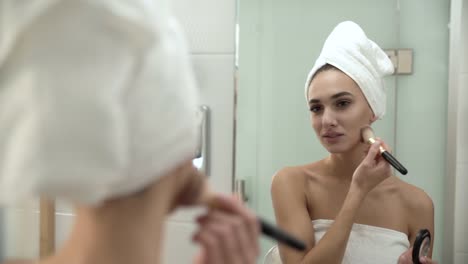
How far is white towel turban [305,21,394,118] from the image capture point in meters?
0.72

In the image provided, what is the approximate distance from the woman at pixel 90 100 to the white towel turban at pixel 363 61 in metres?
0.45

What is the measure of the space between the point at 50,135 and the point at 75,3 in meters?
0.10

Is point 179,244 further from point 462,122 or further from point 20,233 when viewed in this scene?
point 462,122

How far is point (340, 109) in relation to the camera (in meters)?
0.74

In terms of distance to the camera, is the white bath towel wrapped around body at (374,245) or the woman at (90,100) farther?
the white bath towel wrapped around body at (374,245)

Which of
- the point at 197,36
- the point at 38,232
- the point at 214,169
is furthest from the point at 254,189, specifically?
the point at 38,232

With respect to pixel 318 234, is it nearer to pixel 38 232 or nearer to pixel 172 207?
pixel 172 207

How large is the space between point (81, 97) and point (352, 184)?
0.57 m

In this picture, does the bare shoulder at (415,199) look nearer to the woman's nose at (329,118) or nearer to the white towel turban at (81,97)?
the woman's nose at (329,118)

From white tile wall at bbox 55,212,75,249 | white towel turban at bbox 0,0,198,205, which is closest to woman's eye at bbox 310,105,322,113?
white towel turban at bbox 0,0,198,205

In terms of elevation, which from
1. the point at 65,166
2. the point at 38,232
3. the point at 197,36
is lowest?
the point at 38,232

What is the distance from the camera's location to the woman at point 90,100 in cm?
29

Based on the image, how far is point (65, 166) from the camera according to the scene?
29cm

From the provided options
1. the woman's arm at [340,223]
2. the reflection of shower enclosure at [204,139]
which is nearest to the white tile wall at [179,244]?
the reflection of shower enclosure at [204,139]
